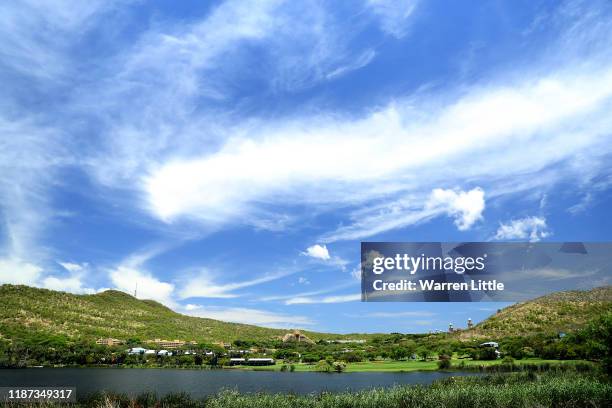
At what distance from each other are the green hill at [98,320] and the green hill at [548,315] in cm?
7928

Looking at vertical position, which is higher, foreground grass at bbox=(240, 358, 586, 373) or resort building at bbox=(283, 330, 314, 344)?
resort building at bbox=(283, 330, 314, 344)

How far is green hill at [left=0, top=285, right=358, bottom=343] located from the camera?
139375 mm

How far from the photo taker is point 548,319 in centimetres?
12100

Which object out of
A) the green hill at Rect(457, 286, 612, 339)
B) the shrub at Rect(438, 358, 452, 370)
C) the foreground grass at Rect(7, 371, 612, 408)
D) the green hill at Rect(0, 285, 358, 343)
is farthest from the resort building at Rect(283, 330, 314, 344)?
the foreground grass at Rect(7, 371, 612, 408)

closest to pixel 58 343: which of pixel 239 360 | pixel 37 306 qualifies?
pixel 37 306

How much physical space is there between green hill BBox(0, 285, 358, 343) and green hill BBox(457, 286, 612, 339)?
79276 mm

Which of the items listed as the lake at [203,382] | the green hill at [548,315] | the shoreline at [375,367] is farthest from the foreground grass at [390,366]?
the green hill at [548,315]

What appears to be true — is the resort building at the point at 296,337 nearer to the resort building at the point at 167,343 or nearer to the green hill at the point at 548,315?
the resort building at the point at 167,343

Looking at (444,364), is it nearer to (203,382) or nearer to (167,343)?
(203,382)

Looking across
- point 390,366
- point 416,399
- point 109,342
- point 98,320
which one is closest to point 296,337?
point 98,320

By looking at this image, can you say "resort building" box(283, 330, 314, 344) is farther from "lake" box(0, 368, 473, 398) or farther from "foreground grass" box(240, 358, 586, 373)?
"lake" box(0, 368, 473, 398)

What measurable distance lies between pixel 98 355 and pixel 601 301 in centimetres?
12364

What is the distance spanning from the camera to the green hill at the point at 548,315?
114 m

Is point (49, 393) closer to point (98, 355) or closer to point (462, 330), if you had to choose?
point (98, 355)
